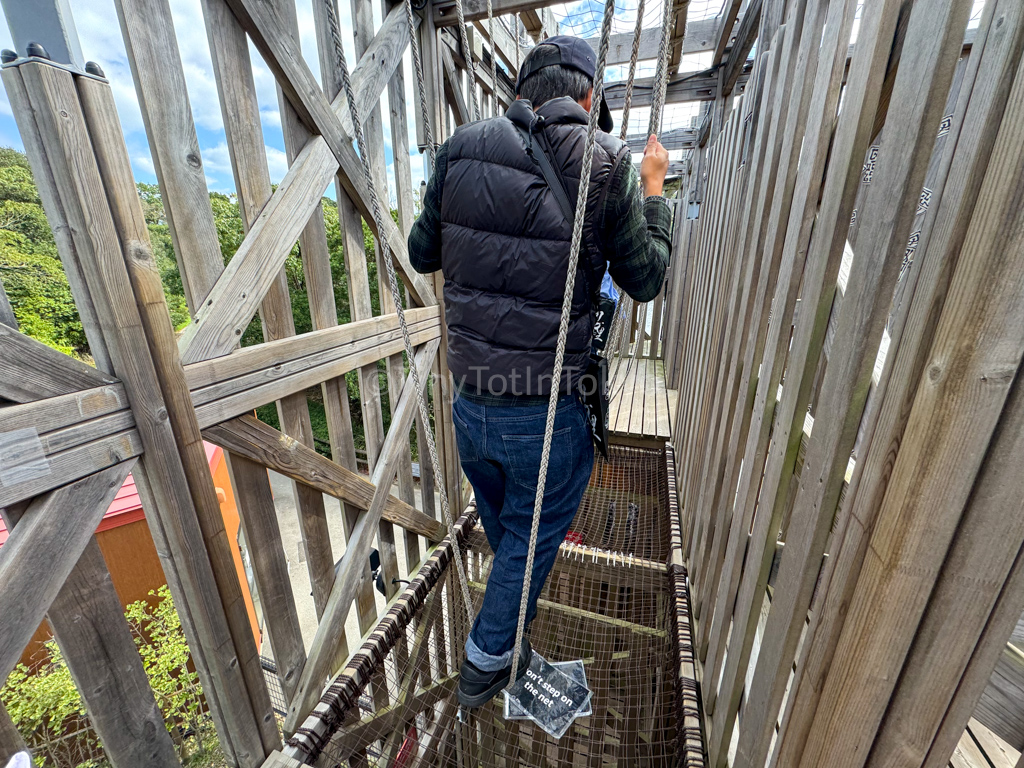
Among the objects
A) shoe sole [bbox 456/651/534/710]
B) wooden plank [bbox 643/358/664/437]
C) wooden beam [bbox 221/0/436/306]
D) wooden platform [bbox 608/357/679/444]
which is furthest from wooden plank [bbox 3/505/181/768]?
wooden plank [bbox 643/358/664/437]

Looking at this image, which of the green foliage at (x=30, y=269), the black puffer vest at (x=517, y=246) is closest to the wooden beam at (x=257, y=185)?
the black puffer vest at (x=517, y=246)

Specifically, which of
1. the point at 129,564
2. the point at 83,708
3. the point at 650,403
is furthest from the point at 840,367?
the point at 129,564

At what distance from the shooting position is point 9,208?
7641mm

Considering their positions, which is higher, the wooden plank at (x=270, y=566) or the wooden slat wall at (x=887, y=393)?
the wooden slat wall at (x=887, y=393)

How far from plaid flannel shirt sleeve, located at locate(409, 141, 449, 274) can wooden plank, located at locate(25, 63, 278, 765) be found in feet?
2.46

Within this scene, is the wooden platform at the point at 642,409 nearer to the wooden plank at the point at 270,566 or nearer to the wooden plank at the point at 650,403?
the wooden plank at the point at 650,403

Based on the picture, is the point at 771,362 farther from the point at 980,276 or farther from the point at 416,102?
the point at 416,102

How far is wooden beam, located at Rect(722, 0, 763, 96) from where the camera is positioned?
2.13m

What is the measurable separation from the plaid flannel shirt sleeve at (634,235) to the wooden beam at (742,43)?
154 centimetres

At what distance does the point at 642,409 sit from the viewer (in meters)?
3.89

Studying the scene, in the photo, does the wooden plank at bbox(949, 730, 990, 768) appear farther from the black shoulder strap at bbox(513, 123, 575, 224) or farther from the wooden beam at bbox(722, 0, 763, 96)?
the wooden beam at bbox(722, 0, 763, 96)

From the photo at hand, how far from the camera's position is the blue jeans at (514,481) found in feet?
A: 4.46

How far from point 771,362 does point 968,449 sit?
1.98 feet

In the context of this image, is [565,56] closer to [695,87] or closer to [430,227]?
[430,227]
